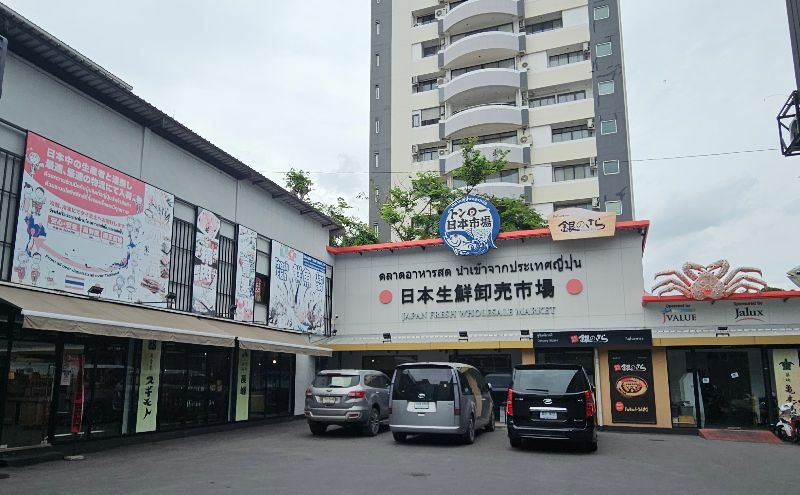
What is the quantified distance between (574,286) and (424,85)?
26.2m

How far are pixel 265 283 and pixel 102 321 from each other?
311 inches

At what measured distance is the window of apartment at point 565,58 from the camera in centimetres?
3740

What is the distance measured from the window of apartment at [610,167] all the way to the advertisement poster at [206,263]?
26.0 m

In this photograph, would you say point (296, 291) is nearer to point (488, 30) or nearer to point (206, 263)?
point (206, 263)

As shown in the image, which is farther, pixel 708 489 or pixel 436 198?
pixel 436 198

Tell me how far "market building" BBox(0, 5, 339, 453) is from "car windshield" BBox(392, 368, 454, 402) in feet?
14.0

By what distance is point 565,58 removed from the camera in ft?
124

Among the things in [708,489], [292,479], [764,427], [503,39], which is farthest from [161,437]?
[503,39]

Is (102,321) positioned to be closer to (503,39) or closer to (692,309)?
(692,309)

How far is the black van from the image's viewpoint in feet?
35.6

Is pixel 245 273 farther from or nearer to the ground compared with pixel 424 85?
nearer to the ground

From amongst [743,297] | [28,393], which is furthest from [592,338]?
[28,393]

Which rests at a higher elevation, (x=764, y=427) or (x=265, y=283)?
(x=265, y=283)

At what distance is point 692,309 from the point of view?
57.0 feet
